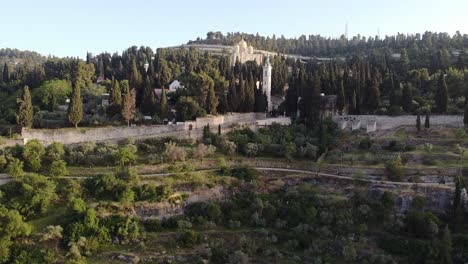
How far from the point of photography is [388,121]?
39.9 m

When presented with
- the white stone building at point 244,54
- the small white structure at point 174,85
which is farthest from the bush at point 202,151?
the white stone building at point 244,54

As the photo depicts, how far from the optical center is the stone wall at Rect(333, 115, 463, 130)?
38.7 metres

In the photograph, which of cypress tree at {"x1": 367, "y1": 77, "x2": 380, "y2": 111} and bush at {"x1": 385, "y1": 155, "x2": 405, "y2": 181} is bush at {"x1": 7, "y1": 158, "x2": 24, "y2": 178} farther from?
cypress tree at {"x1": 367, "y1": 77, "x2": 380, "y2": 111}

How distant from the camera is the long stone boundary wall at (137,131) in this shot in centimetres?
3384

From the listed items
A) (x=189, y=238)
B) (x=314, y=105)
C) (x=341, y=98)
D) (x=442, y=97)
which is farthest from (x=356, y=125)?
(x=189, y=238)

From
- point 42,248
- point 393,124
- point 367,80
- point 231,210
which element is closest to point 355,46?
point 367,80

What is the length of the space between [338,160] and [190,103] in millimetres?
11874

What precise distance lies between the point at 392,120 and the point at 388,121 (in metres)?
0.30

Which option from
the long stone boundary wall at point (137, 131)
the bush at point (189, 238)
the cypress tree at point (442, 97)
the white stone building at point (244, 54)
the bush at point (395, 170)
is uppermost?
the white stone building at point (244, 54)

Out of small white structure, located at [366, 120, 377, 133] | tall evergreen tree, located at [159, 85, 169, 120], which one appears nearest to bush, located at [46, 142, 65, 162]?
tall evergreen tree, located at [159, 85, 169, 120]

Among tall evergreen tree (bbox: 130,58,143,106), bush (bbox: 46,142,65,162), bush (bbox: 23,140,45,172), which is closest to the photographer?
bush (bbox: 23,140,45,172)

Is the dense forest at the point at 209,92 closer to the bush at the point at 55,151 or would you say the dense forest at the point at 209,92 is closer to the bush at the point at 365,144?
the bush at the point at 55,151

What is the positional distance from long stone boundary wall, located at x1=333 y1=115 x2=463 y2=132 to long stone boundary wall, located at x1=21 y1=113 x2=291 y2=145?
227 inches

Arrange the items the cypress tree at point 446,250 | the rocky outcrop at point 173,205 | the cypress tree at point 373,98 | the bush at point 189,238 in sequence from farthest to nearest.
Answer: the cypress tree at point 373,98
the rocky outcrop at point 173,205
the bush at point 189,238
the cypress tree at point 446,250
